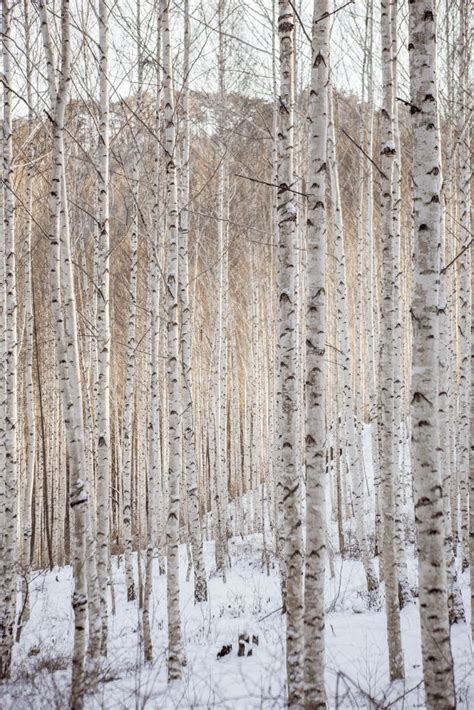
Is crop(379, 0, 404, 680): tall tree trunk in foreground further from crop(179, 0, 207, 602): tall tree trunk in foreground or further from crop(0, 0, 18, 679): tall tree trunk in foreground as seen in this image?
crop(0, 0, 18, 679): tall tree trunk in foreground

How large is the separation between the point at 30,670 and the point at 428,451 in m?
4.11

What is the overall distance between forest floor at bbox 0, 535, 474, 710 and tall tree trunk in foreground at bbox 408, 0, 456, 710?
0.72m

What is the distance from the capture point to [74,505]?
3.69 m

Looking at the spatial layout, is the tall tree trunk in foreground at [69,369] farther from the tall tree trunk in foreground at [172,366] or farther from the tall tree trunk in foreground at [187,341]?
the tall tree trunk in foreground at [187,341]

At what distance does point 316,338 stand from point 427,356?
2.28 feet

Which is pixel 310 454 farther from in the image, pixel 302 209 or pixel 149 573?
pixel 302 209

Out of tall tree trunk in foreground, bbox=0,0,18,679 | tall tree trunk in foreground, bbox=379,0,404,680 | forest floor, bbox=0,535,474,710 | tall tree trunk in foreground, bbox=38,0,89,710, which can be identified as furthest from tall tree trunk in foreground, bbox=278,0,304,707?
tall tree trunk in foreground, bbox=0,0,18,679

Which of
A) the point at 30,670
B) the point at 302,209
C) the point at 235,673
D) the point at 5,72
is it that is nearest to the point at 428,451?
the point at 235,673

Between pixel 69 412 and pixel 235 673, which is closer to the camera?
pixel 69 412

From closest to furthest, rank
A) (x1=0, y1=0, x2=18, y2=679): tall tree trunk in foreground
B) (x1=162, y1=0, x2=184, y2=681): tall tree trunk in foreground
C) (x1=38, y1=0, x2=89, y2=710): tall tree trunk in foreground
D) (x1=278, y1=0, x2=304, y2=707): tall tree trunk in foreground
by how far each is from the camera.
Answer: (x1=278, y1=0, x2=304, y2=707): tall tree trunk in foreground, (x1=38, y1=0, x2=89, y2=710): tall tree trunk in foreground, (x1=162, y1=0, x2=184, y2=681): tall tree trunk in foreground, (x1=0, y1=0, x2=18, y2=679): tall tree trunk in foreground

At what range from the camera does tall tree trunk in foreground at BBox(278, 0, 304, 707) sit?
334 cm

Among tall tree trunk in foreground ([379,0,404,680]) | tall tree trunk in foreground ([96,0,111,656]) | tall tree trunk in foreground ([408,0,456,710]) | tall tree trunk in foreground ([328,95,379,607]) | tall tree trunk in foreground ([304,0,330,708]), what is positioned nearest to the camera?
tall tree trunk in foreground ([408,0,456,710])

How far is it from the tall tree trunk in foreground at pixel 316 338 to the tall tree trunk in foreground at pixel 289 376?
0.26 metres

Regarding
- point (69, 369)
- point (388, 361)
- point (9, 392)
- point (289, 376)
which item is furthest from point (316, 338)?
point (9, 392)
